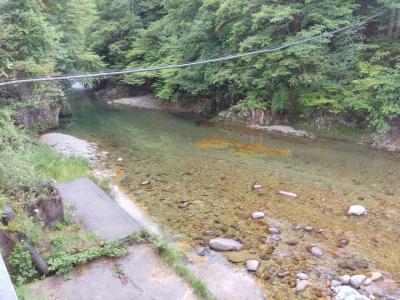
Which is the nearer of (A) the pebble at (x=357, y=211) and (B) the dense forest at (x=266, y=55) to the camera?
(A) the pebble at (x=357, y=211)

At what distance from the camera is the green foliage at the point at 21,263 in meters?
4.25

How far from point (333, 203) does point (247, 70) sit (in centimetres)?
757

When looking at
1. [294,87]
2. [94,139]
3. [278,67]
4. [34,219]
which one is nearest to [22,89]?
[94,139]

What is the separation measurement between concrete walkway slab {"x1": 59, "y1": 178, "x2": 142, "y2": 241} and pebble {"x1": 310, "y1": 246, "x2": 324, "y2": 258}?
2.80 metres

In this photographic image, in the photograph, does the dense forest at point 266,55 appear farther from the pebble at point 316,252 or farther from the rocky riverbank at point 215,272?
the pebble at point 316,252

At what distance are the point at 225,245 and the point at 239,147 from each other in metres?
6.09

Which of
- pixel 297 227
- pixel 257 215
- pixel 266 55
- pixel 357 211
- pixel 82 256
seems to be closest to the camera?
pixel 82 256

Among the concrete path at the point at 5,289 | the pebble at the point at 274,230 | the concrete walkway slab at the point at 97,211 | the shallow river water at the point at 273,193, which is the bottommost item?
the shallow river water at the point at 273,193

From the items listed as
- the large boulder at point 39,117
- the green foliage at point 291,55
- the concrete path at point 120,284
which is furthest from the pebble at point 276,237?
the large boulder at point 39,117

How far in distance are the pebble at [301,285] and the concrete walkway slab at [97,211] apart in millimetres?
2485

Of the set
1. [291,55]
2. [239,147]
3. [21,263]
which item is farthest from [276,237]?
[291,55]

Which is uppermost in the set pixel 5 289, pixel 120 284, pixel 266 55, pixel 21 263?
pixel 266 55

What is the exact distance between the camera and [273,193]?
7.83 meters

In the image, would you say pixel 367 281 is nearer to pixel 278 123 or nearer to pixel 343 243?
pixel 343 243
